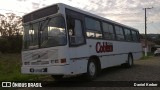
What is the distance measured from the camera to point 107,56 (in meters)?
15.1

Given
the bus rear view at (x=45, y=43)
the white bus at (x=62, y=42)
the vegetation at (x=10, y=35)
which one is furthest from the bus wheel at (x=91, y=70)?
the vegetation at (x=10, y=35)

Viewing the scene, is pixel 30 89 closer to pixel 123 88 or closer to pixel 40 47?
pixel 40 47

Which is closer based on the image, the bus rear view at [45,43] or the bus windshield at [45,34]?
the bus rear view at [45,43]

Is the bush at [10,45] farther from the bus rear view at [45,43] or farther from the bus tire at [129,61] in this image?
the bus rear view at [45,43]

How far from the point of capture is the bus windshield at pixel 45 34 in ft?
36.2

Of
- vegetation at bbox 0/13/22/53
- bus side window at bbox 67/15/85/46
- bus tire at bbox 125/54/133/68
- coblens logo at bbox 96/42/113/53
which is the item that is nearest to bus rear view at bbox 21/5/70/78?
bus side window at bbox 67/15/85/46

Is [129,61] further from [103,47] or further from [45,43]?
[45,43]

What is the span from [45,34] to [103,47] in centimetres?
423

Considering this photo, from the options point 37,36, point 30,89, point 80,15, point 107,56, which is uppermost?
point 80,15

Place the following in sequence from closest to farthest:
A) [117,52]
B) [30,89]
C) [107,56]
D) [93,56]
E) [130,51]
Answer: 1. [30,89]
2. [93,56]
3. [107,56]
4. [117,52]
5. [130,51]

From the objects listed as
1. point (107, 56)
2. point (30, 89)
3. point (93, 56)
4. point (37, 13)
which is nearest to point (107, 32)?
point (107, 56)

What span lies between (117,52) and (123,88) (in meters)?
6.66

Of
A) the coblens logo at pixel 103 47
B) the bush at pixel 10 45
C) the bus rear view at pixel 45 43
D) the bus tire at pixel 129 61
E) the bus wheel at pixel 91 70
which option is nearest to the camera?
the bus rear view at pixel 45 43

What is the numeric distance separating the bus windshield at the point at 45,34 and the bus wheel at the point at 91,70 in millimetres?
2260
